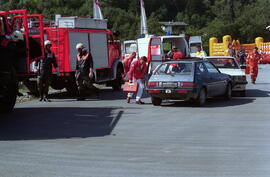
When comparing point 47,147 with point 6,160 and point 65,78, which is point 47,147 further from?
point 65,78

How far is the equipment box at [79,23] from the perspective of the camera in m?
18.4

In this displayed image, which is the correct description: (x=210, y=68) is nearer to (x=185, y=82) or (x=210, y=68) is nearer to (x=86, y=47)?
(x=185, y=82)

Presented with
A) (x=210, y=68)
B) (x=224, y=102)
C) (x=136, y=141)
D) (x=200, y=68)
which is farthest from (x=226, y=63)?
(x=136, y=141)

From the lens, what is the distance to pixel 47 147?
8906 mm

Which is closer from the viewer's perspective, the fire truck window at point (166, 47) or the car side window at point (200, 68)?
the car side window at point (200, 68)

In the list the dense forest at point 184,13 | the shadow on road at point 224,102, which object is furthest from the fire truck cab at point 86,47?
the dense forest at point 184,13

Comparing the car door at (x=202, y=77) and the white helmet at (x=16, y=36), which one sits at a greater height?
the white helmet at (x=16, y=36)

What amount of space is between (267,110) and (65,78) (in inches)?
299

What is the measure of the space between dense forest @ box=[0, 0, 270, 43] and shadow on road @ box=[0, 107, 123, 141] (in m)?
51.0

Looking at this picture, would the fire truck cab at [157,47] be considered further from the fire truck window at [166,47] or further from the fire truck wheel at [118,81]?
the fire truck wheel at [118,81]

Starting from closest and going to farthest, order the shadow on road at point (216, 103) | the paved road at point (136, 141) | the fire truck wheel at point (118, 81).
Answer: the paved road at point (136, 141) < the shadow on road at point (216, 103) < the fire truck wheel at point (118, 81)

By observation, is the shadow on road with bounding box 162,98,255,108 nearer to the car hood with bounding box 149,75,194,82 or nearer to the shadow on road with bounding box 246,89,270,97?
the car hood with bounding box 149,75,194,82

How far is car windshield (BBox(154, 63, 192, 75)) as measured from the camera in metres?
15.4

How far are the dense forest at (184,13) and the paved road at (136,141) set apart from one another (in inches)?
2030
